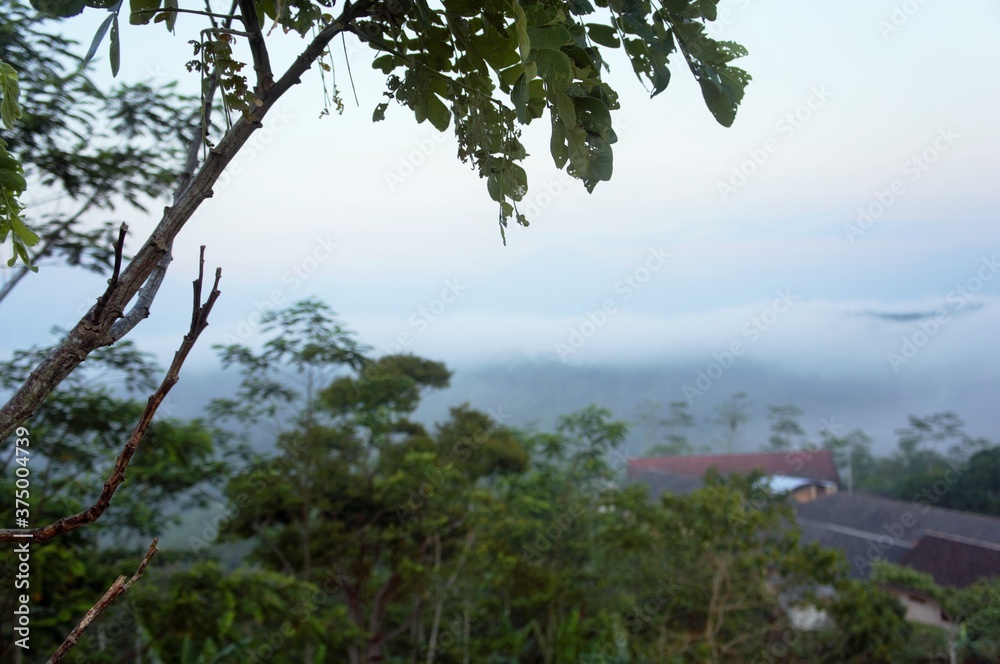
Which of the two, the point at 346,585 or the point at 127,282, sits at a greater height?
the point at 127,282

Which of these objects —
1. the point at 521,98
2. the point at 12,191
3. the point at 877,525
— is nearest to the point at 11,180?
the point at 12,191

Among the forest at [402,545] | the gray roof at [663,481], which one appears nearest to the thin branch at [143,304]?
the forest at [402,545]

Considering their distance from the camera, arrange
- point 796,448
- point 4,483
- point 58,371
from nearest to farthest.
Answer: point 58,371
point 4,483
point 796,448

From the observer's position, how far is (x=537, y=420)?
6.79 m

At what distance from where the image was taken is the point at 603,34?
0.58m

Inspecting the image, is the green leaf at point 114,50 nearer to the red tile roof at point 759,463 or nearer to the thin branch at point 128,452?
the thin branch at point 128,452

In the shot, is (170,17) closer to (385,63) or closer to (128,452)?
(385,63)

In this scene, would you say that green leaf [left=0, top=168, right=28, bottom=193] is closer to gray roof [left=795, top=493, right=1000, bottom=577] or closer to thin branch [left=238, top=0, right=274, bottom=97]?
thin branch [left=238, top=0, right=274, bottom=97]

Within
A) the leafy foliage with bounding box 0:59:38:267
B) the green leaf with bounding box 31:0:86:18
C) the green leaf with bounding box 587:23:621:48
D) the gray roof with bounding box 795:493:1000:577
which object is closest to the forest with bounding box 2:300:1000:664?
the gray roof with bounding box 795:493:1000:577

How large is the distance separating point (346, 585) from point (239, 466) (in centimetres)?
132

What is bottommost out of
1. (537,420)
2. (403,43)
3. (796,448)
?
(796,448)

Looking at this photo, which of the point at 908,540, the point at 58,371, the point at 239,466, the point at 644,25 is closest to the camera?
the point at 58,371

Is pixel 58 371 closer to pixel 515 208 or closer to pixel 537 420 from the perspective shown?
pixel 515 208

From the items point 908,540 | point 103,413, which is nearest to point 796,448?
point 908,540
